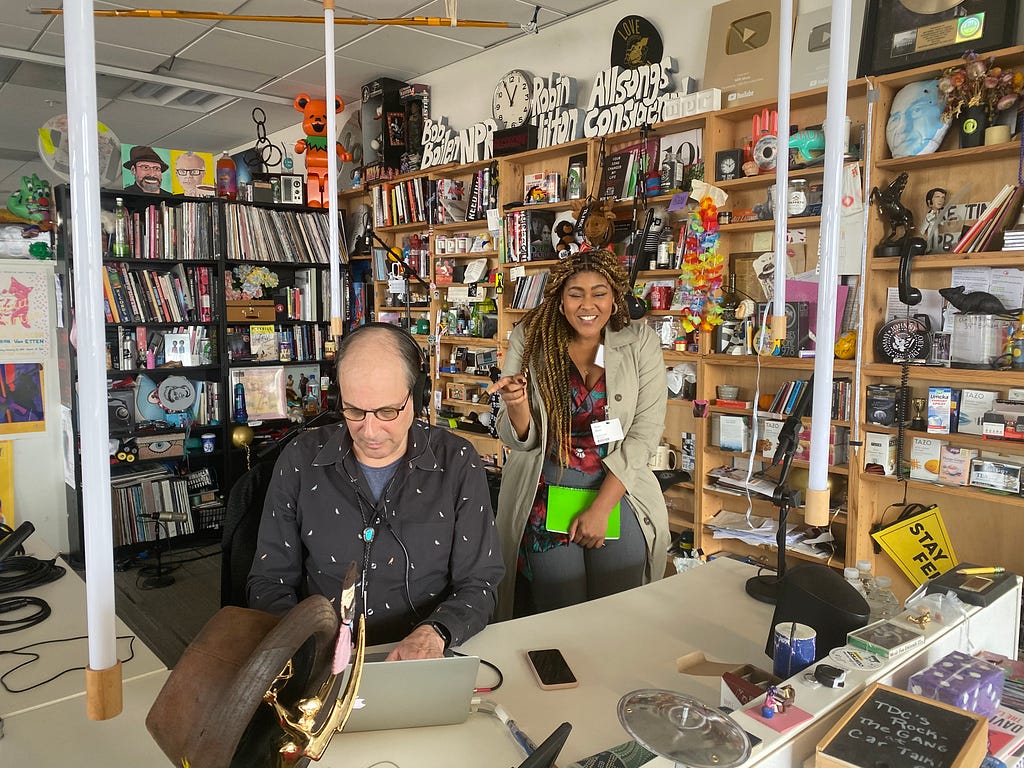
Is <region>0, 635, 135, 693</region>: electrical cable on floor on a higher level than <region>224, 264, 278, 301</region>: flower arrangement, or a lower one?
lower

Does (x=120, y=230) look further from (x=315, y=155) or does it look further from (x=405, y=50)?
(x=405, y=50)

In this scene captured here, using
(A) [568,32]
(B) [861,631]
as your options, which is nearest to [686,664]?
(B) [861,631]

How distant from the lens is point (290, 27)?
4258mm

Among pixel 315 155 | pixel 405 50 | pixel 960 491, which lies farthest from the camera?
pixel 315 155

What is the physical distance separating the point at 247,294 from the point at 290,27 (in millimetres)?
1695

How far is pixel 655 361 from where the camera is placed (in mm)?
2293

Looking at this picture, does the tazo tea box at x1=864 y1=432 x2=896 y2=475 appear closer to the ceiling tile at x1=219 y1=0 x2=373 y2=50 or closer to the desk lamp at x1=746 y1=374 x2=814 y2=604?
the desk lamp at x1=746 y1=374 x2=814 y2=604

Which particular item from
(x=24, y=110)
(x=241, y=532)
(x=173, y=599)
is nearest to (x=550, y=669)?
(x=241, y=532)

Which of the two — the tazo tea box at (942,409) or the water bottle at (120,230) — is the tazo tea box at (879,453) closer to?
the tazo tea box at (942,409)

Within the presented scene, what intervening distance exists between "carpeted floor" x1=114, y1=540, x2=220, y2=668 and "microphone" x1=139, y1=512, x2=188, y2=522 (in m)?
0.26

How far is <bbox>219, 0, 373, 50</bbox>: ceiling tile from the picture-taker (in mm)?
3971

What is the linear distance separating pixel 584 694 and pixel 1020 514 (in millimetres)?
2294

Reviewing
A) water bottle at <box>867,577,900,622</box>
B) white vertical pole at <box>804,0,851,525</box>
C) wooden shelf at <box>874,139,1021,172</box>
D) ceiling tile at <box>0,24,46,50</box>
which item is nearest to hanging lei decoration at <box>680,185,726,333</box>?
wooden shelf at <box>874,139,1021,172</box>

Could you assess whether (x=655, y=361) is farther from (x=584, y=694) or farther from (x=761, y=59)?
(x=761, y=59)
